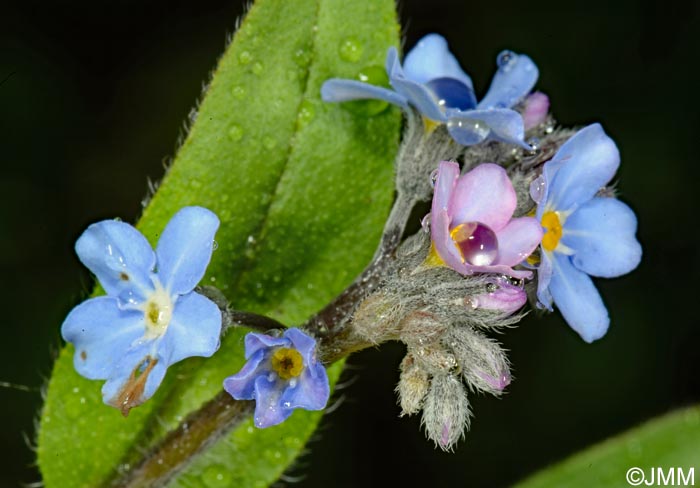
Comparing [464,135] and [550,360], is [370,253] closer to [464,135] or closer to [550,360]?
[464,135]

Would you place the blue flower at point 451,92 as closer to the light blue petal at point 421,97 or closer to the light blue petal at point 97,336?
the light blue petal at point 421,97

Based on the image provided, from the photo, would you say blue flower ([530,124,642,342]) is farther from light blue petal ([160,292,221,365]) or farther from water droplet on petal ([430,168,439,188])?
light blue petal ([160,292,221,365])

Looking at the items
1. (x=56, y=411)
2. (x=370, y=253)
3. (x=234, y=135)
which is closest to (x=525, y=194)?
(x=370, y=253)

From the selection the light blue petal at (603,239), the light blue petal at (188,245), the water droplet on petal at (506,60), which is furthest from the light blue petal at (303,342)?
the water droplet on petal at (506,60)

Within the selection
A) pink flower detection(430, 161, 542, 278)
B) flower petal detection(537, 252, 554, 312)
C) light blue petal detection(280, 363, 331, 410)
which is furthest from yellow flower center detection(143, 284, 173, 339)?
flower petal detection(537, 252, 554, 312)

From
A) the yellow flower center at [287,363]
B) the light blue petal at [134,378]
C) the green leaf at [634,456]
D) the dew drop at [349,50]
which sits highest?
the dew drop at [349,50]

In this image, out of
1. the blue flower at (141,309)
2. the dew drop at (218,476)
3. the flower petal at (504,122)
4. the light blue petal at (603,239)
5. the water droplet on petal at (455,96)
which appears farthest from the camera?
the dew drop at (218,476)

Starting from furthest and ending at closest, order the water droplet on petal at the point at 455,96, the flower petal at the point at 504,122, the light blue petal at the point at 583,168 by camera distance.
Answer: the water droplet on petal at the point at 455,96 → the light blue petal at the point at 583,168 → the flower petal at the point at 504,122

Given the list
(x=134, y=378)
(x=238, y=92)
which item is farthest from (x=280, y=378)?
(x=238, y=92)
